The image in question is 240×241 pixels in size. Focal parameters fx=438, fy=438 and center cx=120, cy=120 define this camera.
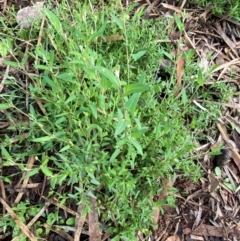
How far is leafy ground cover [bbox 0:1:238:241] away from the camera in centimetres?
180

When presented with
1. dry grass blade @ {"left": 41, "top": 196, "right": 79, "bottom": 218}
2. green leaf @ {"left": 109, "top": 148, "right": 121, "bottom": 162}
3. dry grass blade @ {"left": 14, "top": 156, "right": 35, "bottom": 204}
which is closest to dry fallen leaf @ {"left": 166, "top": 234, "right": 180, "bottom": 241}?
dry grass blade @ {"left": 41, "top": 196, "right": 79, "bottom": 218}

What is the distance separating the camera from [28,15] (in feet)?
7.50

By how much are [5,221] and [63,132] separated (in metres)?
0.50

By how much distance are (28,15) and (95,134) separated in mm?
836

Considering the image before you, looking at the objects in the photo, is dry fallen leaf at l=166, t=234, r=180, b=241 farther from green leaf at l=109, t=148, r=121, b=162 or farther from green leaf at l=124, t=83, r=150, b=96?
green leaf at l=124, t=83, r=150, b=96

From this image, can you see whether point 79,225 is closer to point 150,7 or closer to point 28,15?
point 28,15

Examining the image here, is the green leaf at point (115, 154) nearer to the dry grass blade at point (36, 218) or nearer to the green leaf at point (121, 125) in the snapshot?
the green leaf at point (121, 125)

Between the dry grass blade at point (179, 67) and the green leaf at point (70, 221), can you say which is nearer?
the green leaf at point (70, 221)

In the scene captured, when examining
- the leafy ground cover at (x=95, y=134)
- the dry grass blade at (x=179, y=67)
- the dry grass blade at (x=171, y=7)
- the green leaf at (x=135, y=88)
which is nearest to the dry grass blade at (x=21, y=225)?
the leafy ground cover at (x=95, y=134)

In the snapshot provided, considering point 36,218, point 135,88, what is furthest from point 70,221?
point 135,88

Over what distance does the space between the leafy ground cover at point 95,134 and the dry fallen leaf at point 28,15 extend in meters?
0.06

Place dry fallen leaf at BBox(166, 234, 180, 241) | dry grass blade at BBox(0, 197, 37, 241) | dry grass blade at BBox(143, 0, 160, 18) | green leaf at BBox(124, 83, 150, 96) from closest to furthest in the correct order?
green leaf at BBox(124, 83, 150, 96) < dry grass blade at BBox(0, 197, 37, 241) < dry fallen leaf at BBox(166, 234, 180, 241) < dry grass blade at BBox(143, 0, 160, 18)

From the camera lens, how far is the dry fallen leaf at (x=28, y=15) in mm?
2248

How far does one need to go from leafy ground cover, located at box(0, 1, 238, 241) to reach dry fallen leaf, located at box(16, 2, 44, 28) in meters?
0.06
